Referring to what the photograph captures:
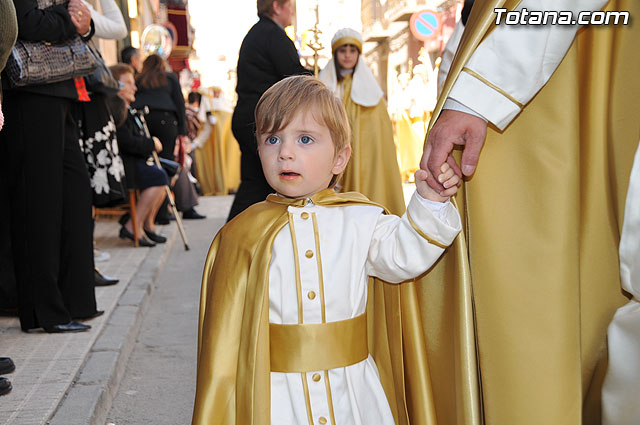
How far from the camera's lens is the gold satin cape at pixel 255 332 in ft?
5.71

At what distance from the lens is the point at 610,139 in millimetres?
1790

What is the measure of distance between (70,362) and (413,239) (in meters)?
1.92

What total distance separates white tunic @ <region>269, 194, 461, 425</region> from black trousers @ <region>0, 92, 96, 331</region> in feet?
5.94

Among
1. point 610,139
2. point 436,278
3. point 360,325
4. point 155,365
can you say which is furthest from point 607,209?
point 155,365

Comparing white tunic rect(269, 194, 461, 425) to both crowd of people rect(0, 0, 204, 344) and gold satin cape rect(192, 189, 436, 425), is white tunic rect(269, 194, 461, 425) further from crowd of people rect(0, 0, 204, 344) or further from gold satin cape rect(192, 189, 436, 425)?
crowd of people rect(0, 0, 204, 344)

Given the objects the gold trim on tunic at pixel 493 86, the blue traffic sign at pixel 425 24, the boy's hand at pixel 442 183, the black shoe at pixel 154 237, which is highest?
the blue traffic sign at pixel 425 24

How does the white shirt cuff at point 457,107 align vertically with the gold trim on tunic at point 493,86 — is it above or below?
below

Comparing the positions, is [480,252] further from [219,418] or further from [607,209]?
[219,418]

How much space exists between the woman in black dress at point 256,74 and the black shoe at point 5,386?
6.00 ft

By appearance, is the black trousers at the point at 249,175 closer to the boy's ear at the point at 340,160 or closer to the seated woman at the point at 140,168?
the seated woman at the point at 140,168

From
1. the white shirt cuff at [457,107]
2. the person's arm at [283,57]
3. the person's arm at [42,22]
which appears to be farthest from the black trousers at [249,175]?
the white shirt cuff at [457,107]

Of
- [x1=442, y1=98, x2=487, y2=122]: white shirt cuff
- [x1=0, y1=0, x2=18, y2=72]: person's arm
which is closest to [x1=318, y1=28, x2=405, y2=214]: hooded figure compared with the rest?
[x1=0, y1=0, x2=18, y2=72]: person's arm

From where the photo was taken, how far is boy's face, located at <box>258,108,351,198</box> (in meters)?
1.76
